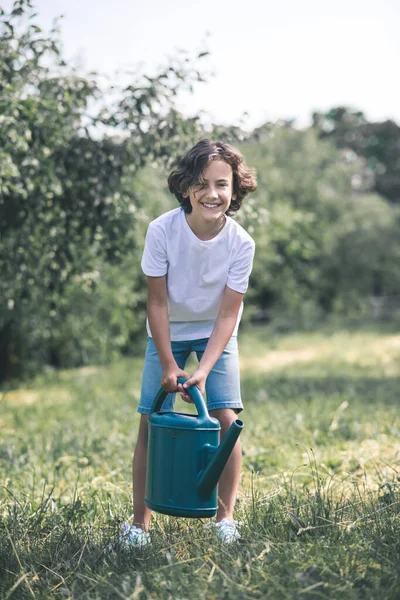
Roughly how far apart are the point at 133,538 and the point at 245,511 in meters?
0.45

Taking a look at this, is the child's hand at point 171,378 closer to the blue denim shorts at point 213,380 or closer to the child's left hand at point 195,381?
the child's left hand at point 195,381

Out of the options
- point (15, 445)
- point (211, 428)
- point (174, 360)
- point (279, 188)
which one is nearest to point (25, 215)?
point (15, 445)

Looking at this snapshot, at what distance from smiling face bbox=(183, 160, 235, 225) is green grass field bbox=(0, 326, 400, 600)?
1.14 metres

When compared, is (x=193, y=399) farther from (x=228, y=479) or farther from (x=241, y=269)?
(x=241, y=269)

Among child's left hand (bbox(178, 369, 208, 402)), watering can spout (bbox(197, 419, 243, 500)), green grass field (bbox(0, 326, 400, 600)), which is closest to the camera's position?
green grass field (bbox(0, 326, 400, 600))

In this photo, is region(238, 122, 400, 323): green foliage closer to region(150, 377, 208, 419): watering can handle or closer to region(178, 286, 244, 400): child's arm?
region(178, 286, 244, 400): child's arm

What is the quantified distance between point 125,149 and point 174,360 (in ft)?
7.70

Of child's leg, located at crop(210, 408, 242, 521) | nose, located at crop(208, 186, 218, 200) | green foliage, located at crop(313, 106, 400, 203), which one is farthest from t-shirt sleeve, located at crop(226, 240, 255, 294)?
green foliage, located at crop(313, 106, 400, 203)

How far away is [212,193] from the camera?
296 cm

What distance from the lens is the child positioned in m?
2.98

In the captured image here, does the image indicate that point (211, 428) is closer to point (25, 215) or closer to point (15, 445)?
point (25, 215)

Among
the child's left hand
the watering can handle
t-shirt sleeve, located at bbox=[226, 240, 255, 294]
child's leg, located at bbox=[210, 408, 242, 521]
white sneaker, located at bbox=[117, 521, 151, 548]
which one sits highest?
t-shirt sleeve, located at bbox=[226, 240, 255, 294]

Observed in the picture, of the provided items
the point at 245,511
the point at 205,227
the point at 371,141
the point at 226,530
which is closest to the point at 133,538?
the point at 226,530

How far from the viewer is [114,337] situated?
13.5 meters
